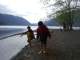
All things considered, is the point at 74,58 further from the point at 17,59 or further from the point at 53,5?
the point at 53,5

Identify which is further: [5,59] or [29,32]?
[29,32]

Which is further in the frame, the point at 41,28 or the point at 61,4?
the point at 61,4

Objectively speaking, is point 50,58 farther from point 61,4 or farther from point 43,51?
point 61,4

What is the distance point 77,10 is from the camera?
31547 millimetres

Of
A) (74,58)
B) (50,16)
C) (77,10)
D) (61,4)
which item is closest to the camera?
(74,58)

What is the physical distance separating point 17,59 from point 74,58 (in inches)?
137

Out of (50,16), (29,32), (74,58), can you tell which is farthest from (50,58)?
(50,16)

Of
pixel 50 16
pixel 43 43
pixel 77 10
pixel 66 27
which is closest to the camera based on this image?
pixel 43 43

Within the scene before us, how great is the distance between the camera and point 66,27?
69.2m

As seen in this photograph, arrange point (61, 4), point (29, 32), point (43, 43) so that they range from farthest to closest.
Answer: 1. point (61, 4)
2. point (29, 32)
3. point (43, 43)

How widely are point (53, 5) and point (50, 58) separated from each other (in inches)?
1520

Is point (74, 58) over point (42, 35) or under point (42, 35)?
under

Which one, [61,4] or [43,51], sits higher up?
[61,4]

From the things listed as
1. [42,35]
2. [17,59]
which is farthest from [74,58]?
[17,59]
